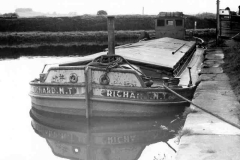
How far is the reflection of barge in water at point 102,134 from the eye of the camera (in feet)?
26.5

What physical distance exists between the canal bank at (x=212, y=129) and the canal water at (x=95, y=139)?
88cm

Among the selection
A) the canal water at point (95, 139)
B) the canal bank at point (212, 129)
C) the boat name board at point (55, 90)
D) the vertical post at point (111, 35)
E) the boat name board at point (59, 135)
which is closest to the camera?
the canal bank at point (212, 129)

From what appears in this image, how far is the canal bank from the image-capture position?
18.8ft

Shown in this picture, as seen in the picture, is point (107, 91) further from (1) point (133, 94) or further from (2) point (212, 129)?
(2) point (212, 129)

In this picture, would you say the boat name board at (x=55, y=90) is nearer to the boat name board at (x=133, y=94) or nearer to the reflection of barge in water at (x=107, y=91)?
the reflection of barge in water at (x=107, y=91)

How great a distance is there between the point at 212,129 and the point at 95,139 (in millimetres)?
3104

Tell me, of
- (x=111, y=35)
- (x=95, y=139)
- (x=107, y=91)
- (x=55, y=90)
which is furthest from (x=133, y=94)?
(x=55, y=90)

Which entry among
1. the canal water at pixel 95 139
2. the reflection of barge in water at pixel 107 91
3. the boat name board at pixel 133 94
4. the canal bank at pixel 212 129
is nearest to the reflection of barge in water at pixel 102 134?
the canal water at pixel 95 139

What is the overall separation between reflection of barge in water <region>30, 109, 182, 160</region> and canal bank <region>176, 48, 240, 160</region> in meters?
1.12

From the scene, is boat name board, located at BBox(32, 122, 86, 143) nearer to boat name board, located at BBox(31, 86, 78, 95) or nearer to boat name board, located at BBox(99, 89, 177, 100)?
boat name board, located at BBox(31, 86, 78, 95)

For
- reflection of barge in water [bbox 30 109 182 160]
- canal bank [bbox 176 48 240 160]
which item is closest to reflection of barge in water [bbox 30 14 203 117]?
reflection of barge in water [bbox 30 109 182 160]

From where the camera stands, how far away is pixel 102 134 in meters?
9.02

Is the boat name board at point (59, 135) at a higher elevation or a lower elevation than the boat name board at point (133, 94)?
lower

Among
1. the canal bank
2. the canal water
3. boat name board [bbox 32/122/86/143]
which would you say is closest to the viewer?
the canal bank
